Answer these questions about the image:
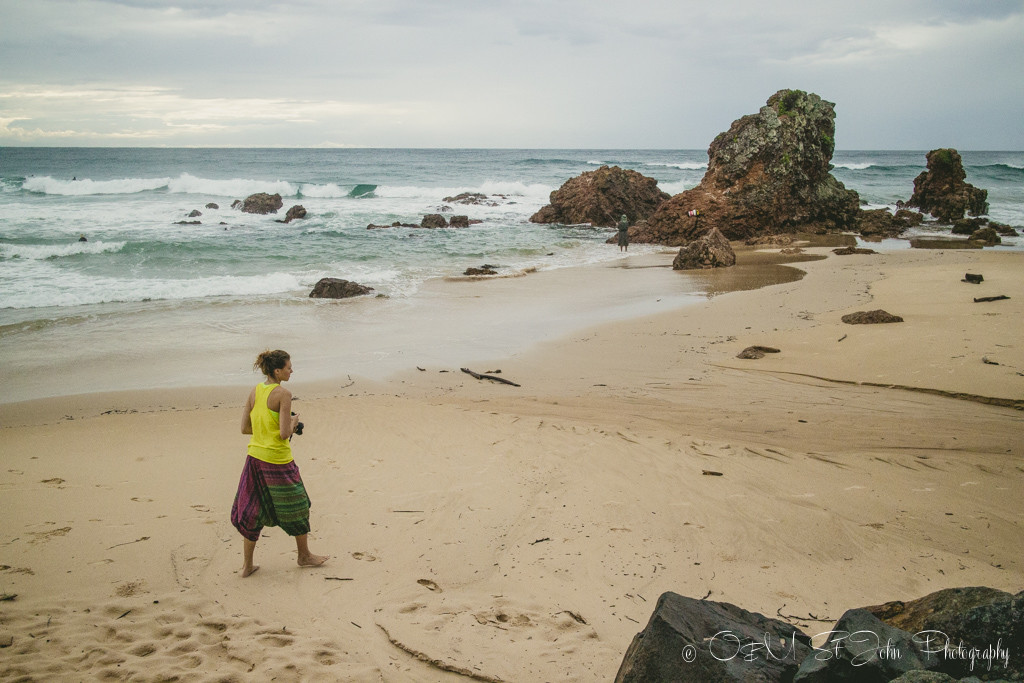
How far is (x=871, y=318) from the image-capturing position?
31.6 ft

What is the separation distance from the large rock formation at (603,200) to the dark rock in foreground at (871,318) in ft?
68.3

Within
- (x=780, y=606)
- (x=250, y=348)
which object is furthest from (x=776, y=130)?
(x=780, y=606)

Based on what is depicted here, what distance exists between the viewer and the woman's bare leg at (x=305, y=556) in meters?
4.19

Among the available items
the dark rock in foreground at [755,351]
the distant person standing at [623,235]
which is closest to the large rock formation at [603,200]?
the distant person standing at [623,235]

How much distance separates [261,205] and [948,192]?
34.7m

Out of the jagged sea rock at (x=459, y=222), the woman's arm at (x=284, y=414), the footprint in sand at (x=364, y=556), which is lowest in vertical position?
the footprint in sand at (x=364, y=556)

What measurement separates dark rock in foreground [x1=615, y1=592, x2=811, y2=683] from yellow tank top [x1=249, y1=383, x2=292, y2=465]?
261cm

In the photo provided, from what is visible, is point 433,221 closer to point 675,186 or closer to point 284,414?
point 284,414

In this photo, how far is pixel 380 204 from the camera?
39.9 m

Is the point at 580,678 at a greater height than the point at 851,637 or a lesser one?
lesser

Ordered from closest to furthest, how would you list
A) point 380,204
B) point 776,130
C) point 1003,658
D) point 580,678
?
1. point 1003,658
2. point 580,678
3. point 776,130
4. point 380,204

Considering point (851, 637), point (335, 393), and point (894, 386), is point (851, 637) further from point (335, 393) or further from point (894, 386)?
point (335, 393)

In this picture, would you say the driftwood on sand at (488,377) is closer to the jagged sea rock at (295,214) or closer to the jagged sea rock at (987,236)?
the jagged sea rock at (987,236)

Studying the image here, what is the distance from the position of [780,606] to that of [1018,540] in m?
1.98
